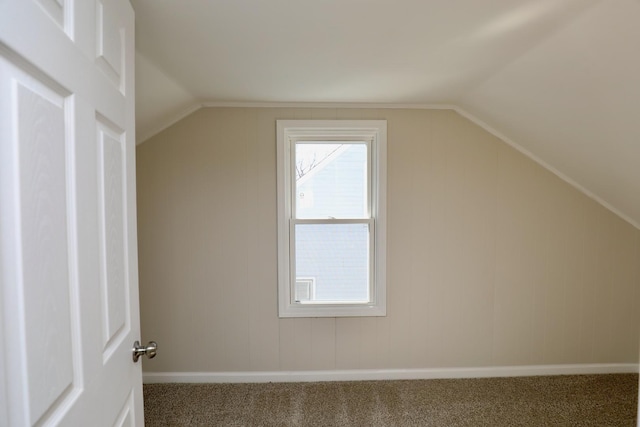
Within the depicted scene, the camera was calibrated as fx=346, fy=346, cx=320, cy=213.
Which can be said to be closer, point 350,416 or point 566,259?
point 350,416

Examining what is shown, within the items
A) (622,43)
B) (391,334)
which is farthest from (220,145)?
(622,43)

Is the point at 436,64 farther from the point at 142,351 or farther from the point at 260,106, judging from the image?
the point at 142,351

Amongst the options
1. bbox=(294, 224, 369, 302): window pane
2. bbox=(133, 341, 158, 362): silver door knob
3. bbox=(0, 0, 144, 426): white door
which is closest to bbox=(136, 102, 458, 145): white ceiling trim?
bbox=(294, 224, 369, 302): window pane

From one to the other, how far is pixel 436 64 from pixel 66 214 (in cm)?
169

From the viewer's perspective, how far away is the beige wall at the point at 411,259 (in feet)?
7.95

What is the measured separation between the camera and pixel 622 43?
4.06 feet

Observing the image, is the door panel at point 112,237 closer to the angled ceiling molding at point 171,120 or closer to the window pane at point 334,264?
the angled ceiling molding at point 171,120

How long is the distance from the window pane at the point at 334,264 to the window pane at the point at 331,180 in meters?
0.13

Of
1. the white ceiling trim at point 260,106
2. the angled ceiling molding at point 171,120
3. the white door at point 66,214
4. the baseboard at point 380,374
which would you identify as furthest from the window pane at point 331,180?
the white door at point 66,214

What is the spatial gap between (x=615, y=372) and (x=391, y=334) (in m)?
1.73

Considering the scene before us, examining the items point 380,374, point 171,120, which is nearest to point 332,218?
point 380,374

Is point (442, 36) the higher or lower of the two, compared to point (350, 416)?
higher

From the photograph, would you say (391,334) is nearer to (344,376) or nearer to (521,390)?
(344,376)

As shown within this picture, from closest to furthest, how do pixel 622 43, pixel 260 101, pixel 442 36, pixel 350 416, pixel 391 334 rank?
pixel 622 43
pixel 442 36
pixel 350 416
pixel 260 101
pixel 391 334
